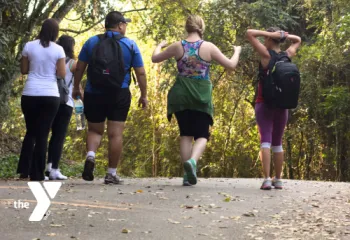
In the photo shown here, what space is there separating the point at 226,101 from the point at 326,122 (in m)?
5.32

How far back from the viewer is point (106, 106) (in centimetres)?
869

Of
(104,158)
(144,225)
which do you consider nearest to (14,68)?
(144,225)

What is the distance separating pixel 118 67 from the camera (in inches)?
334

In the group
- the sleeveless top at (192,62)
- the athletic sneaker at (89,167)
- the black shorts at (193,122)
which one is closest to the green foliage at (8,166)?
the athletic sneaker at (89,167)

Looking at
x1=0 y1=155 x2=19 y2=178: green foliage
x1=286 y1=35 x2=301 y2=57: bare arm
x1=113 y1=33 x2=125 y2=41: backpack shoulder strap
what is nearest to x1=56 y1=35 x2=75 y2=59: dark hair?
x1=113 y1=33 x2=125 y2=41: backpack shoulder strap

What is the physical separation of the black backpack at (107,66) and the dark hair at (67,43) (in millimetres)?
1202

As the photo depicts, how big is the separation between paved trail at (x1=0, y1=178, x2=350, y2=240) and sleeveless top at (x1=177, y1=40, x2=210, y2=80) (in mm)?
1410

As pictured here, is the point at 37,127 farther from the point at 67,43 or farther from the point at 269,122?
the point at 269,122

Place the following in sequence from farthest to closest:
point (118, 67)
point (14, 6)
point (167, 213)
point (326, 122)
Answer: point (326, 122) < point (14, 6) < point (118, 67) < point (167, 213)

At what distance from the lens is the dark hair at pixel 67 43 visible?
9.63 metres

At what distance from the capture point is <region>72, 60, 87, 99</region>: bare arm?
28.7ft

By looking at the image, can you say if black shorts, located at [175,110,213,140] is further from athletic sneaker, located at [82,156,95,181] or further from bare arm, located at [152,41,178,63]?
athletic sneaker, located at [82,156,95,181]

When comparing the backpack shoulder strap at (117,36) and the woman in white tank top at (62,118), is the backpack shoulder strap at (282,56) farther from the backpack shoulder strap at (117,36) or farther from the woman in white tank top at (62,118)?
the woman in white tank top at (62,118)

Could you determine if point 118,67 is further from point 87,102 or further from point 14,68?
point 14,68
